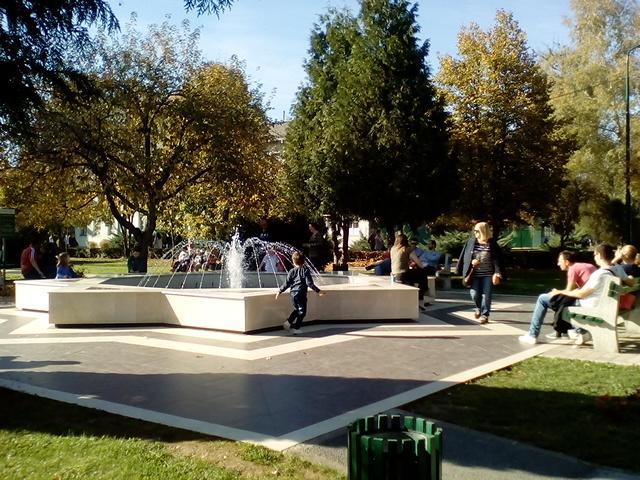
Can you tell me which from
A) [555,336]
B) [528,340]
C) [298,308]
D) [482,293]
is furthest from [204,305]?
[555,336]

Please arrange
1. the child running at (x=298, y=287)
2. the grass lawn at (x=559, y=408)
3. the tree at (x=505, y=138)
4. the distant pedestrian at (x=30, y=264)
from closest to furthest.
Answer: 1. the grass lawn at (x=559, y=408)
2. the child running at (x=298, y=287)
3. the distant pedestrian at (x=30, y=264)
4. the tree at (x=505, y=138)

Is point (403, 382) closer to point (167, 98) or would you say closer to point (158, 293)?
point (158, 293)

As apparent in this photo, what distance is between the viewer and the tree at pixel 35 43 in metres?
6.31

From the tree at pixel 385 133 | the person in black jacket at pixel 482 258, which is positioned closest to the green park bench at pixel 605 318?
the person in black jacket at pixel 482 258

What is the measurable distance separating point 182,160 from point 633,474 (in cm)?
1705

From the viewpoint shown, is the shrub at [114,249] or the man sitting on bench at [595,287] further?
the shrub at [114,249]

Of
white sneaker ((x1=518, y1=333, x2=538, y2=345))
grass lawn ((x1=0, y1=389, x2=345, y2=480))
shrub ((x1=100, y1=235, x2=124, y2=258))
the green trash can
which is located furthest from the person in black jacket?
shrub ((x1=100, y1=235, x2=124, y2=258))

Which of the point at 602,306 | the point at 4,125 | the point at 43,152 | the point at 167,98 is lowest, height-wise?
the point at 602,306

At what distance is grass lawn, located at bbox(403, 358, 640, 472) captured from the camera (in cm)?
516

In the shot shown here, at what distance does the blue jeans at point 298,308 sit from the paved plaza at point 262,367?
0.82ft

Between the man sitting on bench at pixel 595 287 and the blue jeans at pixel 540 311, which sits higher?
the man sitting on bench at pixel 595 287

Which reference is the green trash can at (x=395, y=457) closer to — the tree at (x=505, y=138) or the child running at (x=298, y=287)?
the child running at (x=298, y=287)

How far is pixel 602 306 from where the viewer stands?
9.03 m

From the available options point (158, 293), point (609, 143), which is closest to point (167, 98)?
point (158, 293)
